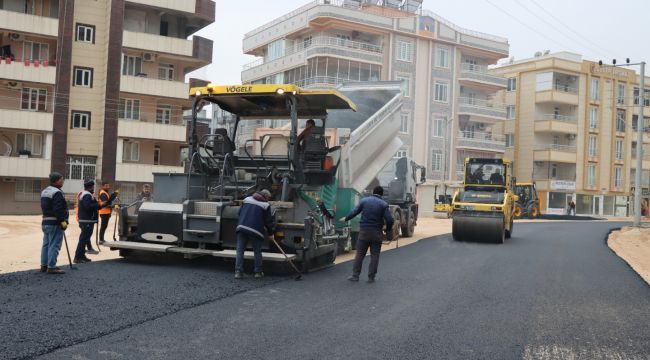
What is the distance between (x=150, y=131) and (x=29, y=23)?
7623mm

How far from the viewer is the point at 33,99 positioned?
1247 inches

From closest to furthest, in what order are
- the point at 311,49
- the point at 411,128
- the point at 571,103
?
the point at 311,49 < the point at 411,128 < the point at 571,103

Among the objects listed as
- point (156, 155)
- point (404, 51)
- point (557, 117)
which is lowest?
point (156, 155)

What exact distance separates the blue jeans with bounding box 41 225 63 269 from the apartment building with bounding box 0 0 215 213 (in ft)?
75.5

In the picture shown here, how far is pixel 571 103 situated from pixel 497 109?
33.0ft

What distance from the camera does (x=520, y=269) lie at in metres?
12.4

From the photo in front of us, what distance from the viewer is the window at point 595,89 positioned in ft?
192

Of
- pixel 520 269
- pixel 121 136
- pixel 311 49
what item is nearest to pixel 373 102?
pixel 520 269

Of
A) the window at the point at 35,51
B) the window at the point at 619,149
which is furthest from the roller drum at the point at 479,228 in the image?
the window at the point at 619,149

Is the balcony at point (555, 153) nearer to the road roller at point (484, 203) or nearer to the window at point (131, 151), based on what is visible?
the window at point (131, 151)

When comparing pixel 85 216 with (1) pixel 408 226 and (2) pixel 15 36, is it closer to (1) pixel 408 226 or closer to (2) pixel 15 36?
(1) pixel 408 226

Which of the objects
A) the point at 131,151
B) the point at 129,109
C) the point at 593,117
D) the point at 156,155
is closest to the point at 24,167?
the point at 131,151

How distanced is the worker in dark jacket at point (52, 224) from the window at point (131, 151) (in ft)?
82.6

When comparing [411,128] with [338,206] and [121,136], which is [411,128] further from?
[338,206]
